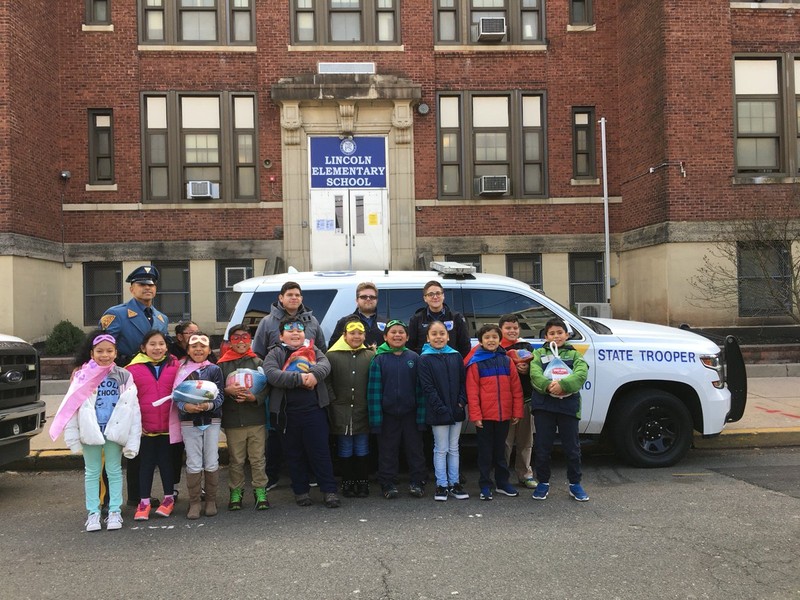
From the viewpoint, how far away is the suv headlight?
21.9 ft

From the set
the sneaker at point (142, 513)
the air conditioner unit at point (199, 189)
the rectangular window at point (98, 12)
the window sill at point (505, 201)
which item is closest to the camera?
the sneaker at point (142, 513)

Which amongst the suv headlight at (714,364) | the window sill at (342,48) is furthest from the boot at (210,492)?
the window sill at (342,48)

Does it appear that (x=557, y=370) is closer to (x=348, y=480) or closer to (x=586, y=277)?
(x=348, y=480)

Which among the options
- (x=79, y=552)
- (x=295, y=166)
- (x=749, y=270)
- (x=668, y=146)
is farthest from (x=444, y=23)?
(x=79, y=552)

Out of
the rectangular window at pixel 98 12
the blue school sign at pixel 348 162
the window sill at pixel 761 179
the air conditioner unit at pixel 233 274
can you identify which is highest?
the rectangular window at pixel 98 12

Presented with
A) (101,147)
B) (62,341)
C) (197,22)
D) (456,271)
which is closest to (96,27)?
(197,22)

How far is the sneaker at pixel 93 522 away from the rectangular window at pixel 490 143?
461 inches

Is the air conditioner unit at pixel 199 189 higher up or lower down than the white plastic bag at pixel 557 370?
higher up

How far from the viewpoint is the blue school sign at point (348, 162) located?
15.3 m

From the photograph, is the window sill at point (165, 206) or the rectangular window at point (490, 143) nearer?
the window sill at point (165, 206)

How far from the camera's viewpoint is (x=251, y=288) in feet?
22.6

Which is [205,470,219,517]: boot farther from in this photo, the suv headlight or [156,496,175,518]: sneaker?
the suv headlight

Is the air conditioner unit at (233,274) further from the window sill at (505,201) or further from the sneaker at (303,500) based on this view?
the sneaker at (303,500)

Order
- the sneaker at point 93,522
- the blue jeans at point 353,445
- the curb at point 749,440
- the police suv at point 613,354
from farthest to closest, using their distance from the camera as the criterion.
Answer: the curb at point 749,440 → the police suv at point 613,354 → the blue jeans at point 353,445 → the sneaker at point 93,522
